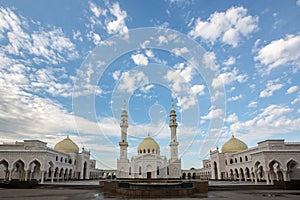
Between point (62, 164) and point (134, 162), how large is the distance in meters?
11.7

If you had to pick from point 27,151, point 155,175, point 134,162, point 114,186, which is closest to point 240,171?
Result: point 155,175

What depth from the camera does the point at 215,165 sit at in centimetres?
4312

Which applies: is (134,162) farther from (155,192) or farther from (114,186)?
(155,192)

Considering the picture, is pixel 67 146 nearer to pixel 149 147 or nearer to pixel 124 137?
pixel 124 137

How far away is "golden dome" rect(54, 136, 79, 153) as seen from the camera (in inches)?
Answer: 1580

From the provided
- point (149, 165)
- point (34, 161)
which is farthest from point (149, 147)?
point (34, 161)

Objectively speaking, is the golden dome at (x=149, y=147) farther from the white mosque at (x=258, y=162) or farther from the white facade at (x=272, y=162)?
the white facade at (x=272, y=162)

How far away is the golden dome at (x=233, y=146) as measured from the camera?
39.8 m

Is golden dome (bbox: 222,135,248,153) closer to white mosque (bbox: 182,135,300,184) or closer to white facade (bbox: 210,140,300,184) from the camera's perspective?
white mosque (bbox: 182,135,300,184)

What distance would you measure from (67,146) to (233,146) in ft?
93.6

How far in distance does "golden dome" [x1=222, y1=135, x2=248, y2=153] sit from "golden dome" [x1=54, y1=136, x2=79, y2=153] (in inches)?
1033

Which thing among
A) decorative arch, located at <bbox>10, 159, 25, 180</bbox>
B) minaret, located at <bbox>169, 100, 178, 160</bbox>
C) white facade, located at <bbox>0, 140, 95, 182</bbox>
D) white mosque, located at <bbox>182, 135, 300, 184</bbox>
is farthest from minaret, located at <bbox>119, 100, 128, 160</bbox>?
white mosque, located at <bbox>182, 135, 300, 184</bbox>

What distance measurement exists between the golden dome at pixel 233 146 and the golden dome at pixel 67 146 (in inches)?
1033

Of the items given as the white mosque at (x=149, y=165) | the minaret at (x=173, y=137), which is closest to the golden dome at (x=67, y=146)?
the white mosque at (x=149, y=165)
